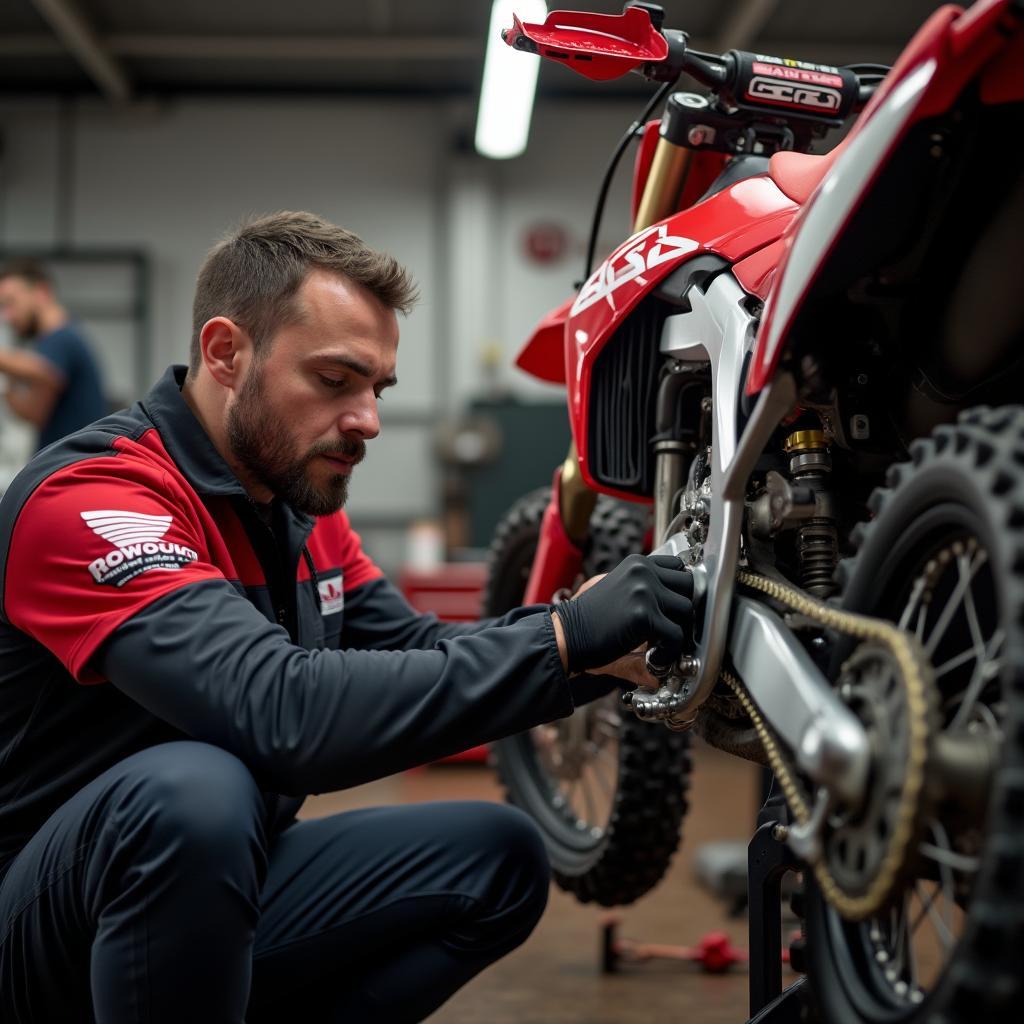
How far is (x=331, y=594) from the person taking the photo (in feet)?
4.64

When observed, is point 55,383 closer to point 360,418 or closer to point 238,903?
point 360,418

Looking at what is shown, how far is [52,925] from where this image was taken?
41.2 inches

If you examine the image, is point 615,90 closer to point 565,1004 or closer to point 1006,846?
point 565,1004

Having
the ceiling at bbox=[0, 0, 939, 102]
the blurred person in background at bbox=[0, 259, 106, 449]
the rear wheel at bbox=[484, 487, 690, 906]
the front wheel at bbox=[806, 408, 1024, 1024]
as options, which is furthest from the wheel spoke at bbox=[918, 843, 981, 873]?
the ceiling at bbox=[0, 0, 939, 102]

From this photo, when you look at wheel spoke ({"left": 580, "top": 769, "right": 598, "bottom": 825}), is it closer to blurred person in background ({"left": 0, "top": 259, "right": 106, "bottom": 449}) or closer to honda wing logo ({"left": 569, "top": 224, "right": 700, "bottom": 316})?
honda wing logo ({"left": 569, "top": 224, "right": 700, "bottom": 316})

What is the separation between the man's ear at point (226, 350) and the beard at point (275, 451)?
2 centimetres

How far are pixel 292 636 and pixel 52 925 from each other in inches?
14.6

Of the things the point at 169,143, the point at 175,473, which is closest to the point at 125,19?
the point at 169,143

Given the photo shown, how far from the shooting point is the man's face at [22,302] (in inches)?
143

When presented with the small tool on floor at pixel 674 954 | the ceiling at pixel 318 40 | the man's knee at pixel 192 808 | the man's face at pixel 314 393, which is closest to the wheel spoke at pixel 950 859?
the man's knee at pixel 192 808


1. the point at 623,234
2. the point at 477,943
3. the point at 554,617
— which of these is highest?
the point at 623,234

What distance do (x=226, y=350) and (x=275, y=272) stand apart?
0.32 ft

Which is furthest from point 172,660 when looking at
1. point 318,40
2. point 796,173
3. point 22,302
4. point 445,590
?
point 318,40

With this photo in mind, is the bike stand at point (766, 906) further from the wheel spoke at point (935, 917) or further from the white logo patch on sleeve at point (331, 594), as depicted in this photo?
the white logo patch on sleeve at point (331, 594)
